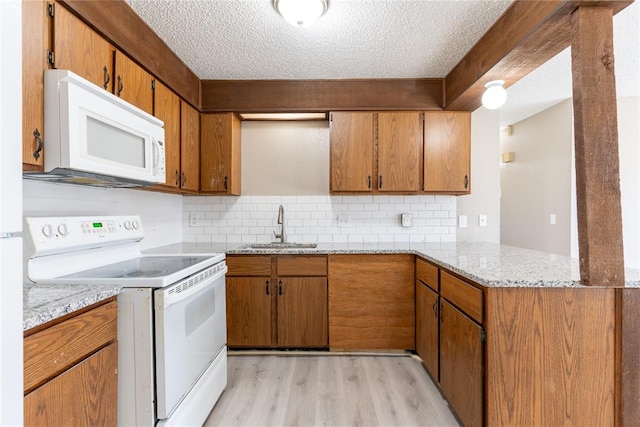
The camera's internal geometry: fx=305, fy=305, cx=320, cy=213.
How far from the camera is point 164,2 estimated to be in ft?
5.39

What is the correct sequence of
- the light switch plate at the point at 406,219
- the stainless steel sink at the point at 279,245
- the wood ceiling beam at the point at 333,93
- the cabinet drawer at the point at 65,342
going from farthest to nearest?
1. the light switch plate at the point at 406,219
2. the stainless steel sink at the point at 279,245
3. the wood ceiling beam at the point at 333,93
4. the cabinet drawer at the point at 65,342

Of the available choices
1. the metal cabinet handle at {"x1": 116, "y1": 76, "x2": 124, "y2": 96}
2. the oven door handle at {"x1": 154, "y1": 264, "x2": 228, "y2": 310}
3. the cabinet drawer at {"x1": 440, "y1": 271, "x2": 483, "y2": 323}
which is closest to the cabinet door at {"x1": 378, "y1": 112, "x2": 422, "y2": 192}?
the cabinet drawer at {"x1": 440, "y1": 271, "x2": 483, "y2": 323}

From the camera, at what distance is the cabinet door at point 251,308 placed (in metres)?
2.47

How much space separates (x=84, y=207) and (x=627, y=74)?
423 centimetres

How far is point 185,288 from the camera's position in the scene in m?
1.46

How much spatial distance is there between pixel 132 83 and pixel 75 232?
2.97 feet

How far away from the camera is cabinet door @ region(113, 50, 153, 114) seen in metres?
1.66

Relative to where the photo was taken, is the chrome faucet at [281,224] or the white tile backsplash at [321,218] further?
the white tile backsplash at [321,218]

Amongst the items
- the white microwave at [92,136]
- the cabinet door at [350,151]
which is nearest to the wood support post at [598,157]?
the cabinet door at [350,151]

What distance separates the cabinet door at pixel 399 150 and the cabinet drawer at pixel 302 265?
824 millimetres

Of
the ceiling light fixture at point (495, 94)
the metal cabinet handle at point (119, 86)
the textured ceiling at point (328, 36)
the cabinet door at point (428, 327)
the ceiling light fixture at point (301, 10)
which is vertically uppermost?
the textured ceiling at point (328, 36)

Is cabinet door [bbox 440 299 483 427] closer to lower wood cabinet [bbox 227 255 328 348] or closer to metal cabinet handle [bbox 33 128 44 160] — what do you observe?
lower wood cabinet [bbox 227 255 328 348]

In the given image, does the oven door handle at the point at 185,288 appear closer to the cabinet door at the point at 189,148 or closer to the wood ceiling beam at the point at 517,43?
the cabinet door at the point at 189,148
